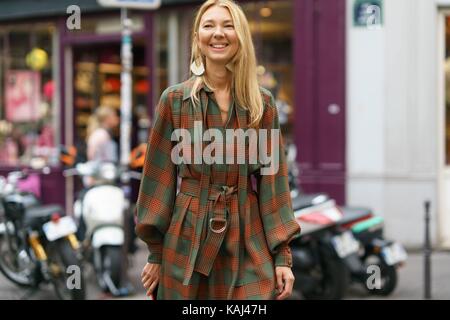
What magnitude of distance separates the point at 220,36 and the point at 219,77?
0.54ft

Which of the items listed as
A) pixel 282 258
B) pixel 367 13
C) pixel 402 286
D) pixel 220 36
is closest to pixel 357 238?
pixel 402 286

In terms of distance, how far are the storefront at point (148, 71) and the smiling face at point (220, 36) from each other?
5794 millimetres

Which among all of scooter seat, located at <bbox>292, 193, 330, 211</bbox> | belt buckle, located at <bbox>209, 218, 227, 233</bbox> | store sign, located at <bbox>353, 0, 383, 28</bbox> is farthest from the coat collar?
store sign, located at <bbox>353, 0, 383, 28</bbox>

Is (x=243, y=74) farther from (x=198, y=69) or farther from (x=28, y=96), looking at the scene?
(x=28, y=96)

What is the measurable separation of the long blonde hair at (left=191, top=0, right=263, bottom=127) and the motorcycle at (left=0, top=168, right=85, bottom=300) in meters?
3.69

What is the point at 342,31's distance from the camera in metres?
10.5

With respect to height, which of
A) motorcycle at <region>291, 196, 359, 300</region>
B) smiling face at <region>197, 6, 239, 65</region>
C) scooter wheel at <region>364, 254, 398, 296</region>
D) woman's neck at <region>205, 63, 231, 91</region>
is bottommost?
scooter wheel at <region>364, 254, 398, 296</region>

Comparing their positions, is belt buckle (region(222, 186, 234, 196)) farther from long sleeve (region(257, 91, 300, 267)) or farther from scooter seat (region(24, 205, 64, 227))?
scooter seat (region(24, 205, 64, 227))

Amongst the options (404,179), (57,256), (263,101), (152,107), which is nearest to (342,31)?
(404,179)

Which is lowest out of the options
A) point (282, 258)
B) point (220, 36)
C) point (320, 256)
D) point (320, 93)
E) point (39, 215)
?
point (320, 256)

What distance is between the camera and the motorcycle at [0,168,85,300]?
6895 millimetres

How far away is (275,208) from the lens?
3.28m

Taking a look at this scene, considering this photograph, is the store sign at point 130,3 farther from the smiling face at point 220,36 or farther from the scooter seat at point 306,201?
the smiling face at point 220,36
